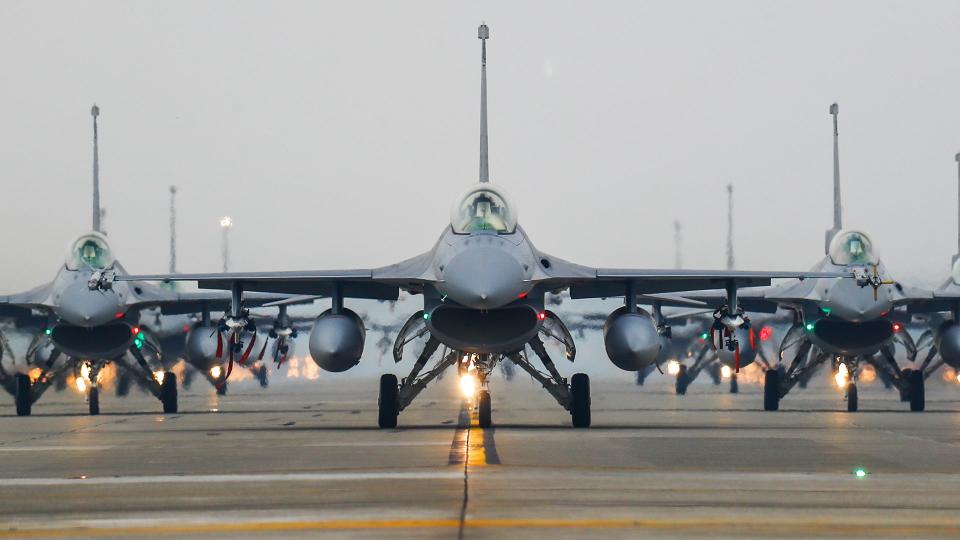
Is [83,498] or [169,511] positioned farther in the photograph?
[83,498]

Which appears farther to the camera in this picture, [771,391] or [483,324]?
[771,391]

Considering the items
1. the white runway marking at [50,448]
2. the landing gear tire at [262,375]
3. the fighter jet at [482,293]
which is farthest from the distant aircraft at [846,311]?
the landing gear tire at [262,375]

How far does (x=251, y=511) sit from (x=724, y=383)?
46.0m

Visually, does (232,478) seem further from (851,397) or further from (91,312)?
(851,397)

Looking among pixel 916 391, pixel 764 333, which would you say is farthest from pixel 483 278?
pixel 764 333

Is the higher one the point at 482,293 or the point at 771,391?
the point at 482,293

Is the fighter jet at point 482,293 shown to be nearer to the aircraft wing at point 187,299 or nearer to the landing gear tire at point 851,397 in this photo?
the aircraft wing at point 187,299

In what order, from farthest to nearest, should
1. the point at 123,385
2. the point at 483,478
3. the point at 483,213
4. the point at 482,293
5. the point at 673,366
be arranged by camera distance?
the point at 673,366
the point at 123,385
the point at 483,213
the point at 482,293
the point at 483,478

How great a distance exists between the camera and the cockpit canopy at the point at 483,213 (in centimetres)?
2028

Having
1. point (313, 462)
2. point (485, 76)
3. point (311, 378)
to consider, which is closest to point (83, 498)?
point (313, 462)

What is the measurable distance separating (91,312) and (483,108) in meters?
8.96

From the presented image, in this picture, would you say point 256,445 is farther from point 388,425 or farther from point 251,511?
point 251,511

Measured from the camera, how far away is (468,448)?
16.8 m

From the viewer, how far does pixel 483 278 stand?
19.0m
